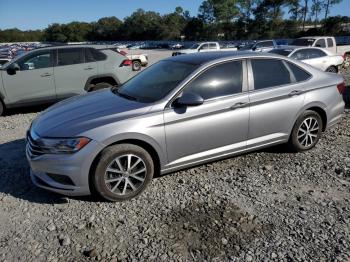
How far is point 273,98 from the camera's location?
495cm

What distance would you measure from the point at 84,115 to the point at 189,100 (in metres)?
1.25

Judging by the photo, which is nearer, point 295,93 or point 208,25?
point 295,93

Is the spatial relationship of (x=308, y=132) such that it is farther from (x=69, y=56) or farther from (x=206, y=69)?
(x=69, y=56)

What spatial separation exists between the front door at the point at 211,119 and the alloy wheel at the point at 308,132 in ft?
3.64

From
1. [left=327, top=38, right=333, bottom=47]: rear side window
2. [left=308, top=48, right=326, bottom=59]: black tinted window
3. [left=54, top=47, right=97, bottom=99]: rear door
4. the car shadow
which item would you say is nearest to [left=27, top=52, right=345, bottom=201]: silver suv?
the car shadow

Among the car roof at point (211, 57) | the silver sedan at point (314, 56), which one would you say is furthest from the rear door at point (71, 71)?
the silver sedan at point (314, 56)

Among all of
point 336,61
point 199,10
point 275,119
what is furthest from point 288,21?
point 275,119

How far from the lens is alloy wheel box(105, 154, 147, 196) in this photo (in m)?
4.06

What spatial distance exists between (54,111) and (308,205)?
334cm

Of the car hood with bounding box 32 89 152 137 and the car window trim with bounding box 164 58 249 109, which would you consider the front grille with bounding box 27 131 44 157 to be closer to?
the car hood with bounding box 32 89 152 137

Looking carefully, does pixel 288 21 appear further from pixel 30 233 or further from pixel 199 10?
pixel 30 233

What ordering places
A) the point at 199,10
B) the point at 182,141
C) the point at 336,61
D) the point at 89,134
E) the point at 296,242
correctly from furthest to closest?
the point at 199,10 → the point at 336,61 → the point at 182,141 → the point at 89,134 → the point at 296,242

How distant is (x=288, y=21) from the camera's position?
74.0 meters

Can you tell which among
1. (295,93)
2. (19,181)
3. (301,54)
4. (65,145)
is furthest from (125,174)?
(301,54)
